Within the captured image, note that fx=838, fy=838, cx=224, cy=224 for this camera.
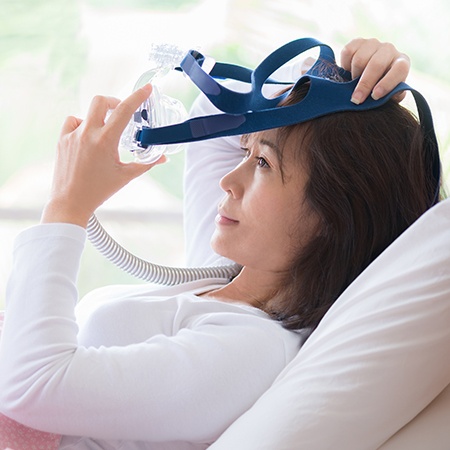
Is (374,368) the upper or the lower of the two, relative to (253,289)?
upper

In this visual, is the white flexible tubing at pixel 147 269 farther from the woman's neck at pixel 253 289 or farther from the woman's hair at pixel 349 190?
the woman's hair at pixel 349 190

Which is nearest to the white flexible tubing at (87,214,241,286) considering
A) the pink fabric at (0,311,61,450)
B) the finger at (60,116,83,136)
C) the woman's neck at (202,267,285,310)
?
the woman's neck at (202,267,285,310)

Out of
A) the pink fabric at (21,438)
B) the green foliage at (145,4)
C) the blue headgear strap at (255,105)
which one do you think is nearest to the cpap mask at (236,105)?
the blue headgear strap at (255,105)

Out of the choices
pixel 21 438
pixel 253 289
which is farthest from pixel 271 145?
pixel 21 438

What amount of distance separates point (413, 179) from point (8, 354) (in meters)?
0.72

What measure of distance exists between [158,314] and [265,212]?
0.25 meters

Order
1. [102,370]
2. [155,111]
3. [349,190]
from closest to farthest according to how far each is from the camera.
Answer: [102,370], [349,190], [155,111]

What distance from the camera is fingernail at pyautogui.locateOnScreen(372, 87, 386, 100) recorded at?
1.38 m

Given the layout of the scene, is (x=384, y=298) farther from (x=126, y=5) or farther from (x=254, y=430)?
(x=126, y=5)

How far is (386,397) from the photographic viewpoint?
1044mm

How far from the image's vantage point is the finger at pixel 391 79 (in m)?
1.38

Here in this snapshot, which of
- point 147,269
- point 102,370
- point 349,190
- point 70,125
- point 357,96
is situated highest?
point 357,96

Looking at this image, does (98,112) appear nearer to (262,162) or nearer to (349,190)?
(262,162)

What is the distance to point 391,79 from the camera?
4.54 feet
